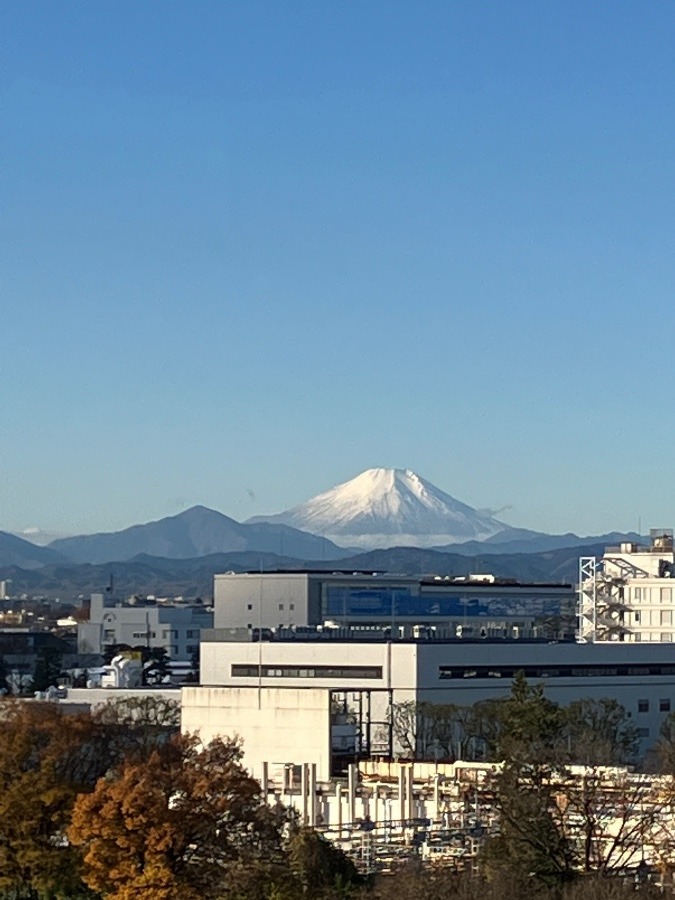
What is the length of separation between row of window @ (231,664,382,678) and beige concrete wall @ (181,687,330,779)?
1076cm

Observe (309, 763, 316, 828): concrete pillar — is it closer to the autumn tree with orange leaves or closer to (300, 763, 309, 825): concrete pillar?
(300, 763, 309, 825): concrete pillar

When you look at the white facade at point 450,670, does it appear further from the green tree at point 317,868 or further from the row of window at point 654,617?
the green tree at point 317,868

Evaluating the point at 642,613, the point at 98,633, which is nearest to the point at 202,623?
the point at 98,633

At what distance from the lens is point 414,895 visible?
120 ft

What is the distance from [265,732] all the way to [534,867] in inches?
1304

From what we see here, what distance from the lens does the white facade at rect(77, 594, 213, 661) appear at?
17462 centimetres

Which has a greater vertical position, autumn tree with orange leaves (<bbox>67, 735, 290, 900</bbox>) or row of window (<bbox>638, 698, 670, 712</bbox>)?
row of window (<bbox>638, 698, 670, 712</bbox>)

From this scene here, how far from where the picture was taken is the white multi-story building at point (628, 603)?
11369cm

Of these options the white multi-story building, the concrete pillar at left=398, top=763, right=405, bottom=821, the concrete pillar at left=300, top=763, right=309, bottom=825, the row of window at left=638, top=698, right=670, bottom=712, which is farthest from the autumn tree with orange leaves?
the white multi-story building

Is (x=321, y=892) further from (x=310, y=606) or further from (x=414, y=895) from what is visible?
(x=310, y=606)

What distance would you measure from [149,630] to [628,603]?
227 ft

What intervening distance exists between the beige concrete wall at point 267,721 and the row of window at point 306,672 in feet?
35.3

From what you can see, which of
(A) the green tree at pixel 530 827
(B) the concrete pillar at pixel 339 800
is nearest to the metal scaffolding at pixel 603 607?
(B) the concrete pillar at pixel 339 800

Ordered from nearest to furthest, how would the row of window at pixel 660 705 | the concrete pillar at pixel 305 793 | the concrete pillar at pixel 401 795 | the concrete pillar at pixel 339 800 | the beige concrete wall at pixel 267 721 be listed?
the concrete pillar at pixel 401 795 → the concrete pillar at pixel 305 793 → the concrete pillar at pixel 339 800 → the beige concrete wall at pixel 267 721 → the row of window at pixel 660 705
